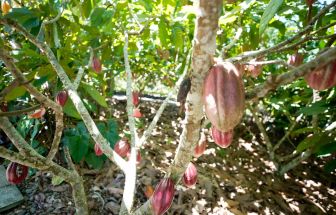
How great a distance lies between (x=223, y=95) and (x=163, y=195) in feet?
1.18

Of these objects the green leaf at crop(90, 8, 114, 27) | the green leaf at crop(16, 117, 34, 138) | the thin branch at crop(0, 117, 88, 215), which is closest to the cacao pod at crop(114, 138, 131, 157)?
the thin branch at crop(0, 117, 88, 215)

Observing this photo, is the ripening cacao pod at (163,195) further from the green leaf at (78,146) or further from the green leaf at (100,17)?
the green leaf at (78,146)

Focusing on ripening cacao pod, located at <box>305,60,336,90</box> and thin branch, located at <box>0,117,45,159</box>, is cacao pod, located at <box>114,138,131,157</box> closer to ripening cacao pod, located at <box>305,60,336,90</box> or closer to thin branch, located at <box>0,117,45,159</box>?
thin branch, located at <box>0,117,45,159</box>

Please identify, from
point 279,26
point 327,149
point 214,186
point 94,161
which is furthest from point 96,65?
point 327,149

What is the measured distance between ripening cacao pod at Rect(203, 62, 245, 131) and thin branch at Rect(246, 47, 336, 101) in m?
0.04

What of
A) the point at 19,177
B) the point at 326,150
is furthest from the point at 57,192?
the point at 326,150

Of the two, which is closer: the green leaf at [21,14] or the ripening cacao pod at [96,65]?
the green leaf at [21,14]

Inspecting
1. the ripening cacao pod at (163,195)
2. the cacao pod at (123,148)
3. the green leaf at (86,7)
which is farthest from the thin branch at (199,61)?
the green leaf at (86,7)

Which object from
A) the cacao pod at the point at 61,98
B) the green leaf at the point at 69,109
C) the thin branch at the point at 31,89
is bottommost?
the green leaf at the point at 69,109

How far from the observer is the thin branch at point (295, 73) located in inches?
22.2

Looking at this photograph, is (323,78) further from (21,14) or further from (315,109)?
(21,14)

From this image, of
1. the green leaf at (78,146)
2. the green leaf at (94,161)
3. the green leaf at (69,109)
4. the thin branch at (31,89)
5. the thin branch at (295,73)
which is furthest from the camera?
the green leaf at (94,161)

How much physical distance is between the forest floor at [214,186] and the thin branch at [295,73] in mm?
1425

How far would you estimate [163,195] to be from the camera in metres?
0.87
